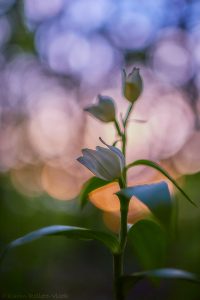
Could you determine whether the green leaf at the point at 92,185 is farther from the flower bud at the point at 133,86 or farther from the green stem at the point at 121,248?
the flower bud at the point at 133,86

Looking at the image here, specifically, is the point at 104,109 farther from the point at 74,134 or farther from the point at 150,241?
the point at 74,134

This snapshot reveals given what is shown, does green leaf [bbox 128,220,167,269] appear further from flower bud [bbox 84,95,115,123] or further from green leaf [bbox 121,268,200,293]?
flower bud [bbox 84,95,115,123]

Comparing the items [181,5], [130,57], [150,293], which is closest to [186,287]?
[150,293]

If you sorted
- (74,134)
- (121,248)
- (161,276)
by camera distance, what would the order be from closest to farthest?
(161,276) < (121,248) < (74,134)

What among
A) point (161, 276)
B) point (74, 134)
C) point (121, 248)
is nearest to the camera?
point (161, 276)

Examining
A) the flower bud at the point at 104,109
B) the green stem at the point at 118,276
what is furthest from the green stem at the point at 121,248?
the flower bud at the point at 104,109

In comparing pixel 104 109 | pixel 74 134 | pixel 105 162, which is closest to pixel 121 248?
pixel 105 162

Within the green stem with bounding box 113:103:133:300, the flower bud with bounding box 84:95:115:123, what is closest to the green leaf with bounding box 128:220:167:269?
the green stem with bounding box 113:103:133:300

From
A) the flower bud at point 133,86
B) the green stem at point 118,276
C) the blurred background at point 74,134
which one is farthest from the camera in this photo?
the blurred background at point 74,134
